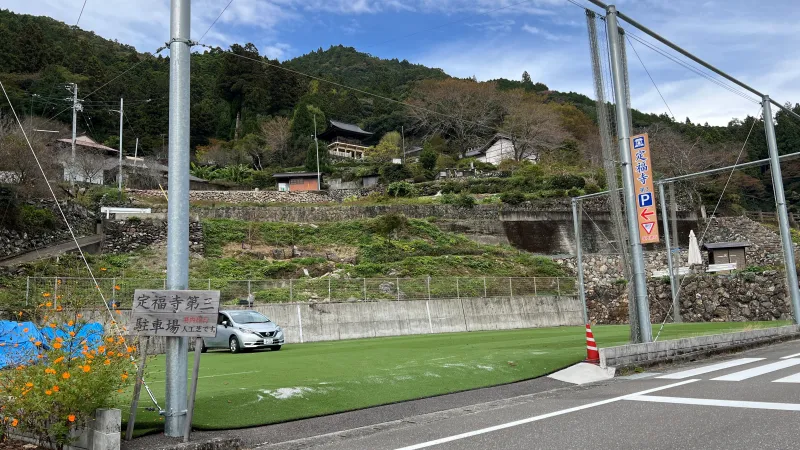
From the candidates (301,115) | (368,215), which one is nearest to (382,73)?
(301,115)

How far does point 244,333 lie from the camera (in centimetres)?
1750

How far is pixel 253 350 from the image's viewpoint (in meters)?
18.2

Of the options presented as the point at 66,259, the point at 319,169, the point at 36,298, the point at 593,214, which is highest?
the point at 319,169

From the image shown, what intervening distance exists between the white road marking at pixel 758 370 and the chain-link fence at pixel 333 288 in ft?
50.5

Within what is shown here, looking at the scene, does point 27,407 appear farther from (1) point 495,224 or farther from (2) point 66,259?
(1) point 495,224

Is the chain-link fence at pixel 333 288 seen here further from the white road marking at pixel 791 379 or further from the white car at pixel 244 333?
the white road marking at pixel 791 379

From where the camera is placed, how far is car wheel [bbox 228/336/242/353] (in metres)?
17.6

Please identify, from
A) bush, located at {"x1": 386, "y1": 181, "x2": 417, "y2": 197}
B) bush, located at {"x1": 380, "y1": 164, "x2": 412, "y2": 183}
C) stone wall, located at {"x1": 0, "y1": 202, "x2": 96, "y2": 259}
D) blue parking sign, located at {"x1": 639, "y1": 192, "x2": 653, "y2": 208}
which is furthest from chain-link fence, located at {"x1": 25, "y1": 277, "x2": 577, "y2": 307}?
bush, located at {"x1": 380, "y1": 164, "x2": 412, "y2": 183}

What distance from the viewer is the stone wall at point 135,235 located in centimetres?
3575

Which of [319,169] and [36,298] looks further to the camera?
[319,169]

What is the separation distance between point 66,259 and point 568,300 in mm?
24465

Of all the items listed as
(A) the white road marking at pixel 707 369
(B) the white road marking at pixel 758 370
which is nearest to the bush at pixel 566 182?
(A) the white road marking at pixel 707 369

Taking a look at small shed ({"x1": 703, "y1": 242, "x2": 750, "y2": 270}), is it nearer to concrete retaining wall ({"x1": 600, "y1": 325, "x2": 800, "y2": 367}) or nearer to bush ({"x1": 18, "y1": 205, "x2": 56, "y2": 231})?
concrete retaining wall ({"x1": 600, "y1": 325, "x2": 800, "y2": 367})

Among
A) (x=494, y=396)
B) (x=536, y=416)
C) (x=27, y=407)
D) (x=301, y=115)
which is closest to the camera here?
(x=27, y=407)
